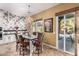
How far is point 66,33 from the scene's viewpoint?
2857mm

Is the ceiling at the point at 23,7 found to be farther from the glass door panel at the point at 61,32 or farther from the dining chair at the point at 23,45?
the dining chair at the point at 23,45

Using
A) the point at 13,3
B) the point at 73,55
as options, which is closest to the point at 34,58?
the point at 73,55

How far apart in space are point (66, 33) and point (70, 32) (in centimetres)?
10

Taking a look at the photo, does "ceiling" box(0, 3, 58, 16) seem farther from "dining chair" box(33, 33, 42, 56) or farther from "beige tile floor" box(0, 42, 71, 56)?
"beige tile floor" box(0, 42, 71, 56)

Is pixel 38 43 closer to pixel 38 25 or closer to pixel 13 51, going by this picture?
pixel 38 25

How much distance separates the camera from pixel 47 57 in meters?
2.92

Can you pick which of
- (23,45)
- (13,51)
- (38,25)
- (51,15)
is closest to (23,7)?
(38,25)

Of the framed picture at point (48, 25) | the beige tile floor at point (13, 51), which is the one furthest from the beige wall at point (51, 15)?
the beige tile floor at point (13, 51)

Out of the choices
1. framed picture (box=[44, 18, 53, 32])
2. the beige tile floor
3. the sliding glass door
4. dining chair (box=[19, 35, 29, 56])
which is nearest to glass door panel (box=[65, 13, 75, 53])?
the sliding glass door

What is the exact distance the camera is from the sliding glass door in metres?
2.78

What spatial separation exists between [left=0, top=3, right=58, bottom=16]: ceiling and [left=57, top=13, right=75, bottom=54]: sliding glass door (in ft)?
1.43

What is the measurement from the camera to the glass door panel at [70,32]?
2.77 m

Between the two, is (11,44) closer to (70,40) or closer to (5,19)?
(5,19)

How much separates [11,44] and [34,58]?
0.66 m
